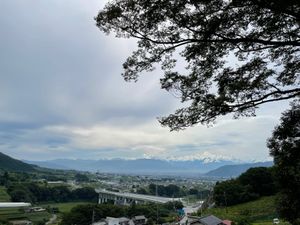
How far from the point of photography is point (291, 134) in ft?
24.8

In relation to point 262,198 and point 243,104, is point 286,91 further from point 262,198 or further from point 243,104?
point 262,198

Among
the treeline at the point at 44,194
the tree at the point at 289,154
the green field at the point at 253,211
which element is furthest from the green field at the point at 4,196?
the tree at the point at 289,154

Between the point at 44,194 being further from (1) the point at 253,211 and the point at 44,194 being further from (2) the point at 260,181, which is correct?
(1) the point at 253,211

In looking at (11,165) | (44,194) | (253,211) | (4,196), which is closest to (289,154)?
(253,211)

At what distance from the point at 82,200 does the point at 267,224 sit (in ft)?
233

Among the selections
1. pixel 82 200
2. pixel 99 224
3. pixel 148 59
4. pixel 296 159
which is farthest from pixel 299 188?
pixel 82 200

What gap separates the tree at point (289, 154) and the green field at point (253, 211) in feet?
91.8

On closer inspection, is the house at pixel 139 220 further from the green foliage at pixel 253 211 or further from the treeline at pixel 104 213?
the green foliage at pixel 253 211

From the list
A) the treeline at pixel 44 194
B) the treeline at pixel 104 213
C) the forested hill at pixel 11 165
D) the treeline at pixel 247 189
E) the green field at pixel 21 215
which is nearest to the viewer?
the treeline at pixel 247 189

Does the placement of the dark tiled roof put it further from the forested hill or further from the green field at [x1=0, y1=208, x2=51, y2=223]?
the forested hill

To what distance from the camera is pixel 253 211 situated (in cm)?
4084

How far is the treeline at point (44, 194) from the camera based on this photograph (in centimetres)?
8325

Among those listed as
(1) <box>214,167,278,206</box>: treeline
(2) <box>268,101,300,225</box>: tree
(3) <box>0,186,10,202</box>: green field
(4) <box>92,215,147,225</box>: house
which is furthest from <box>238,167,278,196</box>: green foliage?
(3) <box>0,186,10,202</box>: green field

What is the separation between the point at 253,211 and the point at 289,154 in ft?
115
